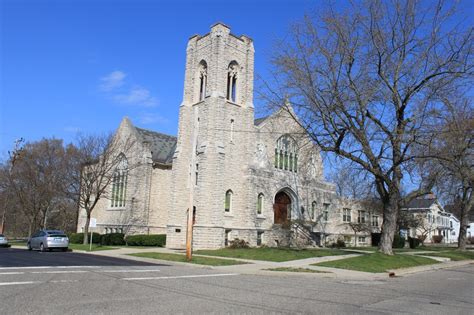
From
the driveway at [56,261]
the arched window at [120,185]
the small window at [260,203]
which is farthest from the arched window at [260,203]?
the driveway at [56,261]

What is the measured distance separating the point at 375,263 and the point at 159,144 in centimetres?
2717

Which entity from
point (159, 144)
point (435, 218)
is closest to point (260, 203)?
point (159, 144)

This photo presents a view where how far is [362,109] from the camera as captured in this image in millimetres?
22344

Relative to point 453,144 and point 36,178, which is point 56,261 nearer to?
point 453,144

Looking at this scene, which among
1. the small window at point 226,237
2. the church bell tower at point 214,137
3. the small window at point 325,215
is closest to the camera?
the church bell tower at point 214,137

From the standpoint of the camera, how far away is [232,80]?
115 feet

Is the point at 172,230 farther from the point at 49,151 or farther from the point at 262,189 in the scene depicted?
the point at 49,151

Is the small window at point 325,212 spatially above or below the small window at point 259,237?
above

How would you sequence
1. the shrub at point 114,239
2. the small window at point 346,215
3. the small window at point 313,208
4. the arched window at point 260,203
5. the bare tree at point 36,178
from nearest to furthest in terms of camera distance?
1. the arched window at point 260,203
2. the shrub at point 114,239
3. the small window at point 313,208
4. the bare tree at point 36,178
5. the small window at point 346,215

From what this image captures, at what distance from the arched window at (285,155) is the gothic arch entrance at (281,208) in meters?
2.59

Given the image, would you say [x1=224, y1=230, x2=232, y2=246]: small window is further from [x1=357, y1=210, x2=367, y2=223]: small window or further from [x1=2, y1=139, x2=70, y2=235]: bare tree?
[x1=357, y1=210, x2=367, y2=223]: small window

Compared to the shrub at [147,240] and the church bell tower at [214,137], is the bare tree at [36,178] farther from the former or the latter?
the church bell tower at [214,137]

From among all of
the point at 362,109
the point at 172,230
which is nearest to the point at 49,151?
the point at 172,230

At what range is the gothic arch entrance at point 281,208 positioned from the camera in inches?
1426
